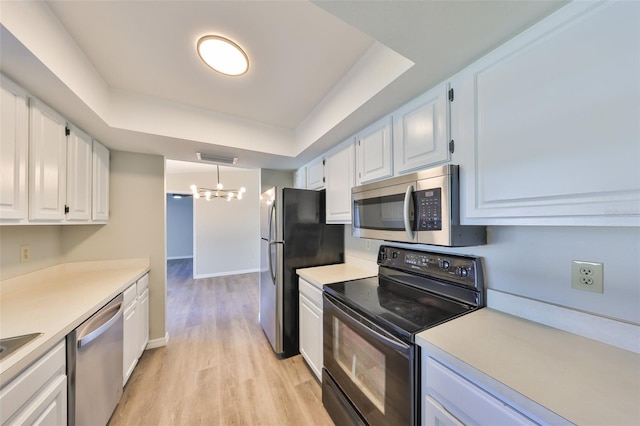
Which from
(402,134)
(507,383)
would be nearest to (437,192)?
(402,134)

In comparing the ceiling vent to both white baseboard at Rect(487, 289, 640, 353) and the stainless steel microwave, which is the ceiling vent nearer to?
the stainless steel microwave

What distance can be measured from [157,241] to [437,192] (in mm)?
2827

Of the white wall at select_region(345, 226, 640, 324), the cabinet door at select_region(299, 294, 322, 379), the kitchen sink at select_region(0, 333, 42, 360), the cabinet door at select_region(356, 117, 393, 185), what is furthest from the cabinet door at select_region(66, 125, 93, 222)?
the white wall at select_region(345, 226, 640, 324)

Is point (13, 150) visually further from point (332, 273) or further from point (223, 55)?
point (332, 273)

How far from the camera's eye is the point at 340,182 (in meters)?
2.09

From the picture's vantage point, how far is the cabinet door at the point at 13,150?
1.11 meters

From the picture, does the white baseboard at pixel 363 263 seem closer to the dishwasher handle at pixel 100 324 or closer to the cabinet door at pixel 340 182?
the cabinet door at pixel 340 182

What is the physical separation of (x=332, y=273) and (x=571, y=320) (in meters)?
1.49

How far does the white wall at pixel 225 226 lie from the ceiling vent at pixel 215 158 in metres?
3.12

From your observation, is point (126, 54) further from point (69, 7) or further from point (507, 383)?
point (507, 383)

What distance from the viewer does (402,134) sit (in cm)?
145

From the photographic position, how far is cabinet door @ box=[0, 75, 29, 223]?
1110mm

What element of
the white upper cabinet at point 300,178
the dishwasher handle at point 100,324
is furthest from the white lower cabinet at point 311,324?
the dishwasher handle at point 100,324

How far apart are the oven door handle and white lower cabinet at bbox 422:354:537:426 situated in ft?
0.30
